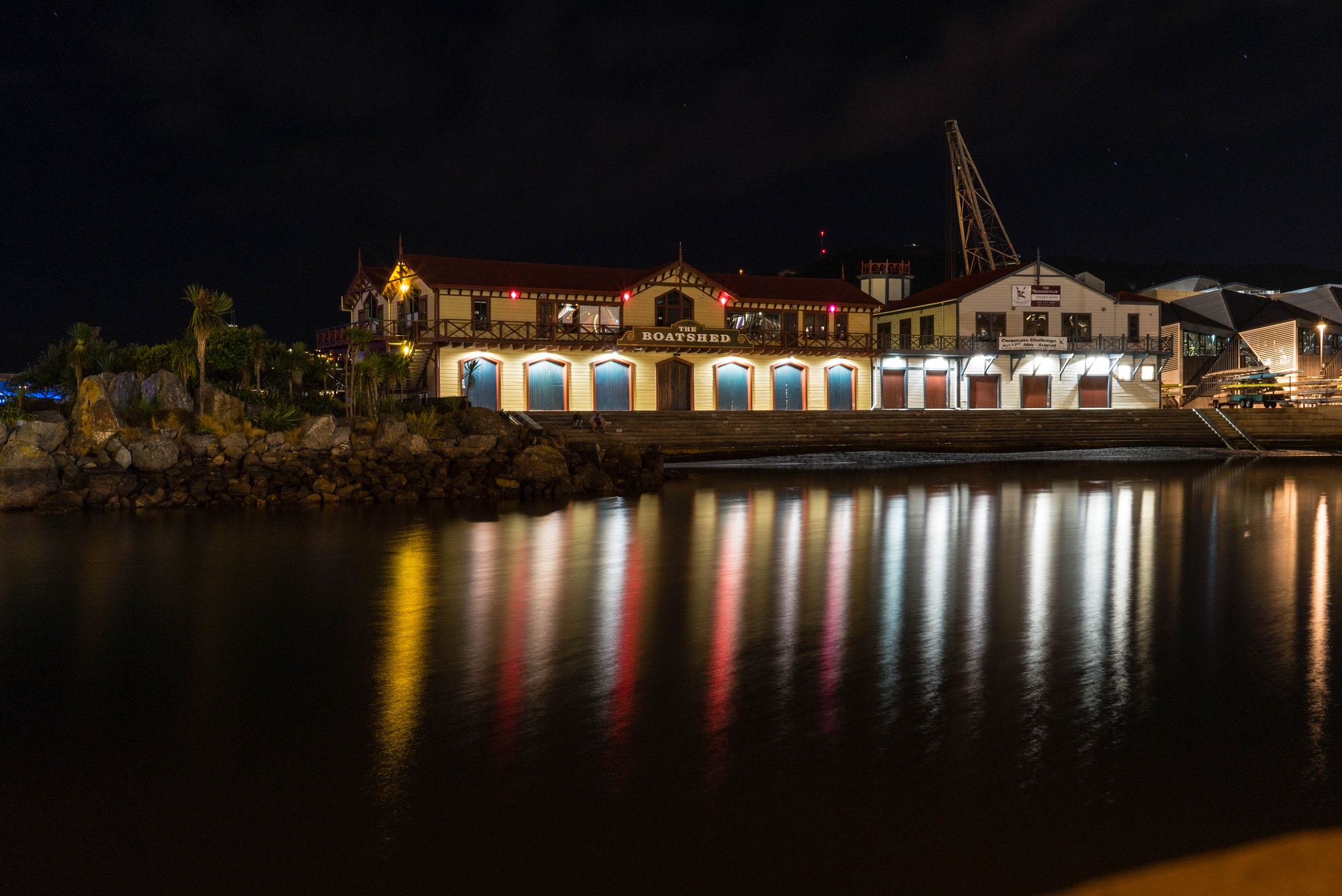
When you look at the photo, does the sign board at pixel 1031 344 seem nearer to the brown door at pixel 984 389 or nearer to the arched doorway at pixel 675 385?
the brown door at pixel 984 389

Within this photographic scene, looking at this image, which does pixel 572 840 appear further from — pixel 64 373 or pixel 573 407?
pixel 573 407

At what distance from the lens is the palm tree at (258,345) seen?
2578 centimetres

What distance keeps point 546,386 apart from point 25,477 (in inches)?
844

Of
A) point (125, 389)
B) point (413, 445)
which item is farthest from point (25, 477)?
point (413, 445)

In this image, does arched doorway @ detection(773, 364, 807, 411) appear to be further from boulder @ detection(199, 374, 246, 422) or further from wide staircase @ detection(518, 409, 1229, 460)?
boulder @ detection(199, 374, 246, 422)

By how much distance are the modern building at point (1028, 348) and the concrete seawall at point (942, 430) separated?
207 inches

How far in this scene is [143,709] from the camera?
6.61m

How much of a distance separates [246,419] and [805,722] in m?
20.1

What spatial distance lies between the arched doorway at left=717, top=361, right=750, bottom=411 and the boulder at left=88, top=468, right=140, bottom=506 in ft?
85.6

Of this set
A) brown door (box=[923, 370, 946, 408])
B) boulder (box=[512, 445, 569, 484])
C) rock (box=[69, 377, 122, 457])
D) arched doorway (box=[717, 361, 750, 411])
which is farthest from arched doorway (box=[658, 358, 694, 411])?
rock (box=[69, 377, 122, 457])

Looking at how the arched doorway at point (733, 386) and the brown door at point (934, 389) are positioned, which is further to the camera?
the brown door at point (934, 389)

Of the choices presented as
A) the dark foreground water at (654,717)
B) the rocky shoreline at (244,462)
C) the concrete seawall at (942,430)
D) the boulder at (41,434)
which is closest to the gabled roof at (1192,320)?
the concrete seawall at (942,430)

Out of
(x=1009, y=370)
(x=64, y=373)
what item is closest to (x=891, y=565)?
(x=64, y=373)

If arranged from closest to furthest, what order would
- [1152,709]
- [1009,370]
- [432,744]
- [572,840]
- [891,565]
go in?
[572,840], [432,744], [1152,709], [891,565], [1009,370]
